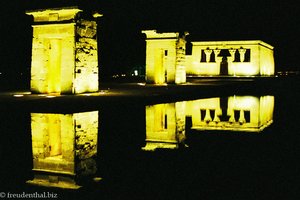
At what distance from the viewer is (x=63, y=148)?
5.96 meters

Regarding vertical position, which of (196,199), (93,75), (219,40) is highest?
(219,40)

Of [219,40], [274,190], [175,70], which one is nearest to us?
[274,190]

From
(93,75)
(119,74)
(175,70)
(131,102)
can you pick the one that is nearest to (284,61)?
(119,74)

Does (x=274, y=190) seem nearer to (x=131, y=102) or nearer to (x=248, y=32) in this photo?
(x=131, y=102)

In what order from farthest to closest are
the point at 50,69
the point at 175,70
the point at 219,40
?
the point at 219,40 → the point at 175,70 → the point at 50,69

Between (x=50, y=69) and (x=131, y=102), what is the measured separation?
5910 millimetres

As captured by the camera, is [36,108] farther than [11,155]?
Yes

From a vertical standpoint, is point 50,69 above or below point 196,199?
above

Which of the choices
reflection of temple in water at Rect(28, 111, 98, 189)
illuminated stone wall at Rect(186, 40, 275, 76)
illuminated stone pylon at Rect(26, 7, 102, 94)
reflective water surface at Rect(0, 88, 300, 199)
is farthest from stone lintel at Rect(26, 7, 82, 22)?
illuminated stone wall at Rect(186, 40, 275, 76)

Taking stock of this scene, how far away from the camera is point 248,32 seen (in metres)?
37.8

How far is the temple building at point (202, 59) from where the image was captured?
79.3 ft

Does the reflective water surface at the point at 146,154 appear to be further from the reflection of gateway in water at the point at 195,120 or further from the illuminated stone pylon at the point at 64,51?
the illuminated stone pylon at the point at 64,51

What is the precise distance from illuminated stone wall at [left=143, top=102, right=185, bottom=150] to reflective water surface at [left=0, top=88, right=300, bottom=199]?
21 mm

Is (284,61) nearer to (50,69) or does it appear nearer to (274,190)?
(50,69)
